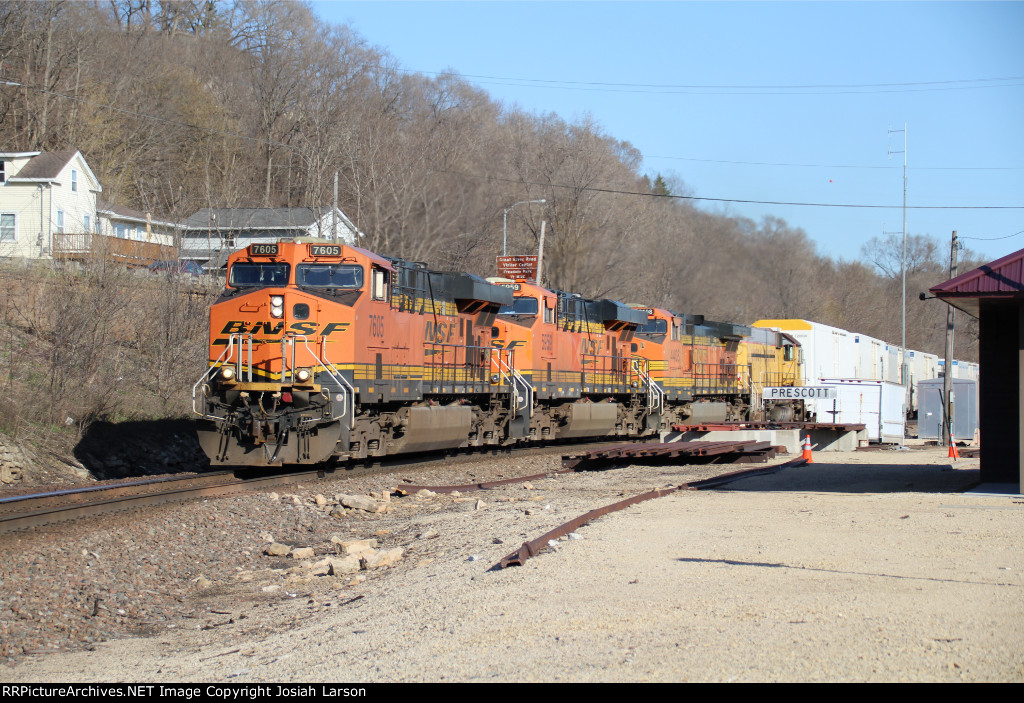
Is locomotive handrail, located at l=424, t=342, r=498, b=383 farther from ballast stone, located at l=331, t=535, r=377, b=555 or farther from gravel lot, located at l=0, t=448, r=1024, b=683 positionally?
ballast stone, located at l=331, t=535, r=377, b=555

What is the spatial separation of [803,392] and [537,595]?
21.8 m

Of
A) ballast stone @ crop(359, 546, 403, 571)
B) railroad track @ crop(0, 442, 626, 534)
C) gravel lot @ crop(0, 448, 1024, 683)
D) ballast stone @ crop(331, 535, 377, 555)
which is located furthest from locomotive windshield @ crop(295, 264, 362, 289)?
ballast stone @ crop(359, 546, 403, 571)

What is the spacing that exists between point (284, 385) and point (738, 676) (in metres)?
10.8

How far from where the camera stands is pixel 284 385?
14.7m

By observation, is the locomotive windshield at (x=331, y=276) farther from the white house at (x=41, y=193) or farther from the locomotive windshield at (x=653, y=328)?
the white house at (x=41, y=193)

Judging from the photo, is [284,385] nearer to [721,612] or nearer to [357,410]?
[357,410]

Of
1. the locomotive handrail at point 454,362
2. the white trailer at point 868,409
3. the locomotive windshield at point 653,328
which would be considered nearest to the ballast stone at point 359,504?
the locomotive handrail at point 454,362

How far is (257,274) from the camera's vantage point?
15.7 m

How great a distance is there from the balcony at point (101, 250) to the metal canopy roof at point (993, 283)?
19.9 meters

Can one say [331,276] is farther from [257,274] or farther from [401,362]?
[401,362]

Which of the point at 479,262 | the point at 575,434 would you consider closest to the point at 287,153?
the point at 479,262

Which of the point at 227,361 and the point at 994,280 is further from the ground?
the point at 994,280

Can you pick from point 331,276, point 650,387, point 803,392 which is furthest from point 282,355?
point 803,392

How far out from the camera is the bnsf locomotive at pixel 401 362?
14.8 metres
